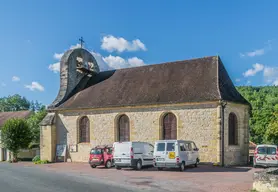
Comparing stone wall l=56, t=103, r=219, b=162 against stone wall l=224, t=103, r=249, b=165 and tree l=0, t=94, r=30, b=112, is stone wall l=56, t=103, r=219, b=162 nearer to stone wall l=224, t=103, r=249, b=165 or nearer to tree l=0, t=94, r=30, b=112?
stone wall l=224, t=103, r=249, b=165

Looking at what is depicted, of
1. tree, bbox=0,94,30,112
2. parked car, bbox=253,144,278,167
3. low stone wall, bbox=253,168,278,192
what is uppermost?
tree, bbox=0,94,30,112

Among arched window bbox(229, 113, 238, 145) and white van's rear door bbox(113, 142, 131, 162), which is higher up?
arched window bbox(229, 113, 238, 145)

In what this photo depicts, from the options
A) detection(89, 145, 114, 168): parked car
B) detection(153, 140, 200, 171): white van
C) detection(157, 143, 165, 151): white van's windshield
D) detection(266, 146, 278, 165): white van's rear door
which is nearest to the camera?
detection(153, 140, 200, 171): white van

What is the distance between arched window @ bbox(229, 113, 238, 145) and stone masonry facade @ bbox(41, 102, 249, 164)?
0.30 metres

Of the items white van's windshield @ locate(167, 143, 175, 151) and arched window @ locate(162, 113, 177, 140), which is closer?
white van's windshield @ locate(167, 143, 175, 151)

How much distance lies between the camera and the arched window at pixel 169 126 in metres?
23.2

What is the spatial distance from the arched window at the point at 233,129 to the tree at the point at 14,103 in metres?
79.2

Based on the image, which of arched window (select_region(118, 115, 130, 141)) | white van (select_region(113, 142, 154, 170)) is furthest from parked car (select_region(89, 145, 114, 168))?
arched window (select_region(118, 115, 130, 141))

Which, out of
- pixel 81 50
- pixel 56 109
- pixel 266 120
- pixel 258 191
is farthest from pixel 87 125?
pixel 266 120

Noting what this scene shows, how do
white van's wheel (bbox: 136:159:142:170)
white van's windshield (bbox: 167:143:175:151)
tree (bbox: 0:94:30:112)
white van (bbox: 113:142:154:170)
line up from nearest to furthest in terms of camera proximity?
white van's windshield (bbox: 167:143:175:151) → white van (bbox: 113:142:154:170) → white van's wheel (bbox: 136:159:142:170) → tree (bbox: 0:94:30:112)

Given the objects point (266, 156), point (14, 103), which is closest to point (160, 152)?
point (266, 156)

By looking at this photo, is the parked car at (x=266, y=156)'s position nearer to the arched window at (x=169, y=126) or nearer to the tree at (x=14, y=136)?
the arched window at (x=169, y=126)

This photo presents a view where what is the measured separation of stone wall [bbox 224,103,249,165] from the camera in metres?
21.7

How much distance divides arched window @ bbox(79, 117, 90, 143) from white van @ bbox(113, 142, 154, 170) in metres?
7.48
